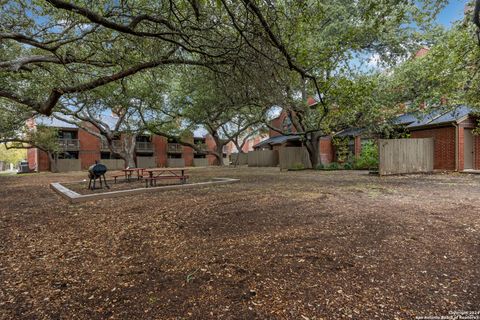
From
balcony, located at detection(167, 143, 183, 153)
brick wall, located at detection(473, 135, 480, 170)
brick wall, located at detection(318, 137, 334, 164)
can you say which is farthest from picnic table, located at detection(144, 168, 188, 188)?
balcony, located at detection(167, 143, 183, 153)

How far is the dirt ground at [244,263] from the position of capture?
2018mm

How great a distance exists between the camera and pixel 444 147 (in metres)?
13.9

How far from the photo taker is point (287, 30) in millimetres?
5391

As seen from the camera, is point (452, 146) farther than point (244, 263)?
Yes

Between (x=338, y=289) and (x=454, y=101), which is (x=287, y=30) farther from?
(x=454, y=101)

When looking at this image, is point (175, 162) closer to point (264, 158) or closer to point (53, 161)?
point (53, 161)

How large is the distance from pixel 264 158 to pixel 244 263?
25250mm

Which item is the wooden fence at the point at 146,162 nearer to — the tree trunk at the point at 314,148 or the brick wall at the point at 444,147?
the tree trunk at the point at 314,148

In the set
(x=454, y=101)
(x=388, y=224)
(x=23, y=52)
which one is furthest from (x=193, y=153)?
(x=388, y=224)

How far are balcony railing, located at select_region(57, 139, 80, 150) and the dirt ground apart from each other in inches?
1184

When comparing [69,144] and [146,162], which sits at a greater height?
[69,144]

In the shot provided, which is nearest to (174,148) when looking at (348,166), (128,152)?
(128,152)

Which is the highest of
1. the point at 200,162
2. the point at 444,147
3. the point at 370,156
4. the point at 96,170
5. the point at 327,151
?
the point at 327,151

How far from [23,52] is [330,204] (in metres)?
12.3
